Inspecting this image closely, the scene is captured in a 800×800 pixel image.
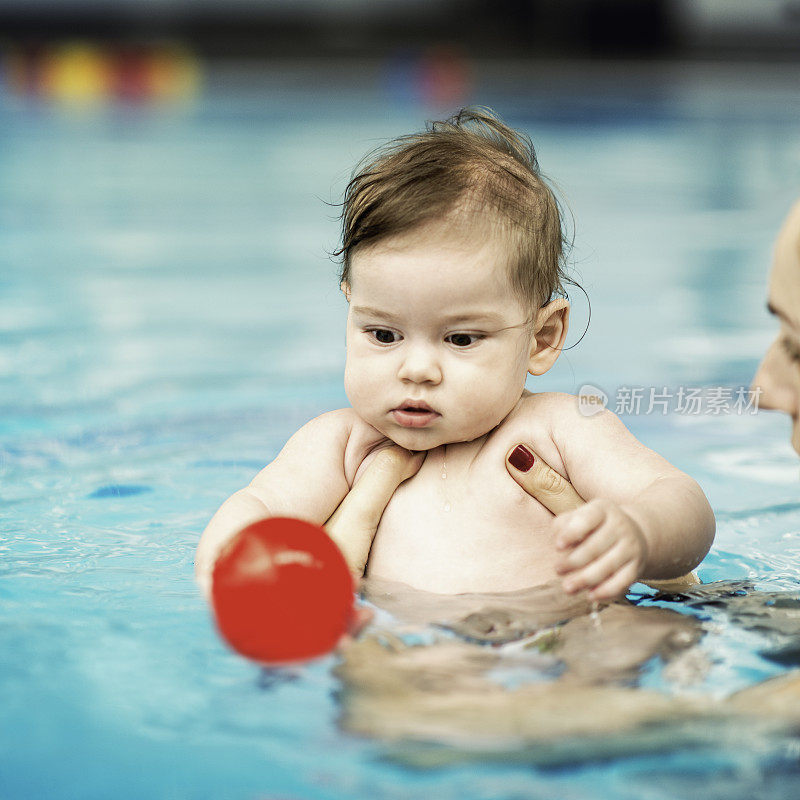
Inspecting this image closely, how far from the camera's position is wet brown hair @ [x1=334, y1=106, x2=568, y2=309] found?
72.1 inches

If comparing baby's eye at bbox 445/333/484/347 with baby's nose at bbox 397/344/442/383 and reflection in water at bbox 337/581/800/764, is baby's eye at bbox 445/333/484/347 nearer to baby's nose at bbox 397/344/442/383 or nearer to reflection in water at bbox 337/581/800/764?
baby's nose at bbox 397/344/442/383

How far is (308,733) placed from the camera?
1.49 metres

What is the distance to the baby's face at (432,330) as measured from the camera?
1789 mm

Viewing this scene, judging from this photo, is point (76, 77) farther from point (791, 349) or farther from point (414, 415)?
point (791, 349)

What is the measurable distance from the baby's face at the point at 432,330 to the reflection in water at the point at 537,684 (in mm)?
295

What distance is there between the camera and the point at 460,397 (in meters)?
1.83

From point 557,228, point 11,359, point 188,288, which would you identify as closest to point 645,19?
point 188,288

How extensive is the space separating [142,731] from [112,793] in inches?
4.8

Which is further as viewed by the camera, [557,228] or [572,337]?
[572,337]

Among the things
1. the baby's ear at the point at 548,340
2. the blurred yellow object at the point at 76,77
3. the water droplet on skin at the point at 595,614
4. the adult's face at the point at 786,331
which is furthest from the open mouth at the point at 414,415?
the blurred yellow object at the point at 76,77

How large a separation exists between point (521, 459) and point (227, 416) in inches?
60.6

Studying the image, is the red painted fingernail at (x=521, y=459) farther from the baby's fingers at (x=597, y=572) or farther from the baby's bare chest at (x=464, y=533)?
the baby's fingers at (x=597, y=572)

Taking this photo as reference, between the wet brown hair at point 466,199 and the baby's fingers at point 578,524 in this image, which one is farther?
the wet brown hair at point 466,199

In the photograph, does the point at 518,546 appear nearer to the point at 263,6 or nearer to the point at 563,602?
the point at 563,602
